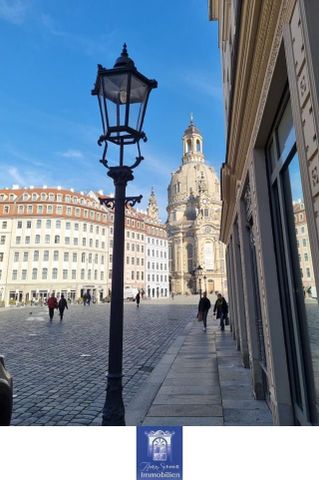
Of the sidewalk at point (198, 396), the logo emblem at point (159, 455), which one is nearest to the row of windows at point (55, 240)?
the sidewalk at point (198, 396)

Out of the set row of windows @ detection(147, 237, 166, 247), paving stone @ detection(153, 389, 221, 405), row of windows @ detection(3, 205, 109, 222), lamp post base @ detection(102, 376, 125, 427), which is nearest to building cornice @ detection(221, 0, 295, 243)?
lamp post base @ detection(102, 376, 125, 427)

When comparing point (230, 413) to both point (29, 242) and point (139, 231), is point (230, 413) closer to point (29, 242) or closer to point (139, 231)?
point (29, 242)

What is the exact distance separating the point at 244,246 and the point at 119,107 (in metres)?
4.00

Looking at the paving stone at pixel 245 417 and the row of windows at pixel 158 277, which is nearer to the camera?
the paving stone at pixel 245 417

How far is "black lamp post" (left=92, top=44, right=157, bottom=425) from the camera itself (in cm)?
300

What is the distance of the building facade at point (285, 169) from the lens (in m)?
2.05

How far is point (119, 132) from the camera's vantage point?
346cm

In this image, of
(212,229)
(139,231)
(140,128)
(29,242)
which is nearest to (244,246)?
(140,128)

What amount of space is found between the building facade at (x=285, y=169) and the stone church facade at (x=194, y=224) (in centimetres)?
8760

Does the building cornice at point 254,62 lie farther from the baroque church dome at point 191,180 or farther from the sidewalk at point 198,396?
the baroque church dome at point 191,180

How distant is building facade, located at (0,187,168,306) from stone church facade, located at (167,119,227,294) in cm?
3634

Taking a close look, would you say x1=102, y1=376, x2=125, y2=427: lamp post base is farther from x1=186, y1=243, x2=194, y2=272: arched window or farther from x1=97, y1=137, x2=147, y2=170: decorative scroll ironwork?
x1=186, y1=243, x2=194, y2=272: arched window

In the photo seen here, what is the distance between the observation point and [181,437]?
242 cm

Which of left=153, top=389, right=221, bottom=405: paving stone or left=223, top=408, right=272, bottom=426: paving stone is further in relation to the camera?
left=153, top=389, right=221, bottom=405: paving stone
